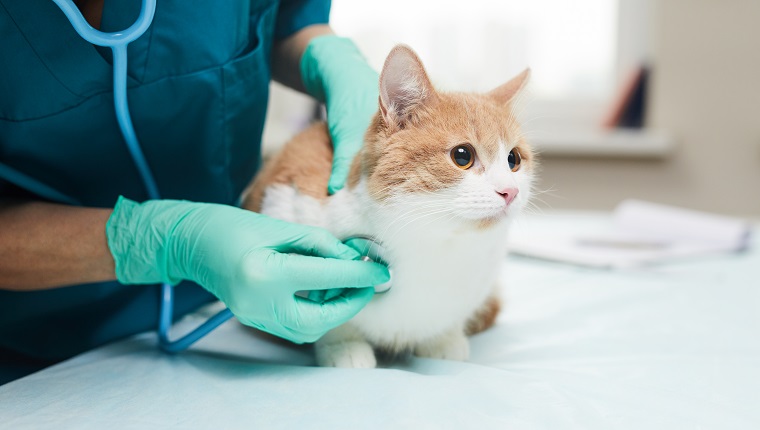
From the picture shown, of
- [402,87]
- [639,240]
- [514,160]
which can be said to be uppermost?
[402,87]

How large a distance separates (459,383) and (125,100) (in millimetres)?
576

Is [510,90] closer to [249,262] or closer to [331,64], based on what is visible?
[331,64]

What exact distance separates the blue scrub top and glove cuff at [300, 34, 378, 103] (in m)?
0.10

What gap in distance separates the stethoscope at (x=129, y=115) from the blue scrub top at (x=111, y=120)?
0.03 meters

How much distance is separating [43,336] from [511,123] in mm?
768

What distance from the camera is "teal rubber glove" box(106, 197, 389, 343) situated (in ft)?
2.48

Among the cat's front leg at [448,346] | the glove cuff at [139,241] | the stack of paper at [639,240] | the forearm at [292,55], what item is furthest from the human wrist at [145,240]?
the stack of paper at [639,240]

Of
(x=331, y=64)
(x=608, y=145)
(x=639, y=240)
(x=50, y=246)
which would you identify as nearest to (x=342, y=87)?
(x=331, y=64)

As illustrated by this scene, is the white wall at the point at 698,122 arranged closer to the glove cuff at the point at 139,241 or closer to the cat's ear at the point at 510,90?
the cat's ear at the point at 510,90

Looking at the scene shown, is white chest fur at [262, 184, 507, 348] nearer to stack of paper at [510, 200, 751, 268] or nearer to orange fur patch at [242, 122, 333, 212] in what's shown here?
orange fur patch at [242, 122, 333, 212]

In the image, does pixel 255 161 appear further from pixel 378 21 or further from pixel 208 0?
pixel 378 21

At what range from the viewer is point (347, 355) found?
83cm

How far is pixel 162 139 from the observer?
96 cm

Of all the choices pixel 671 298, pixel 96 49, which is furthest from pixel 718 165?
pixel 96 49
